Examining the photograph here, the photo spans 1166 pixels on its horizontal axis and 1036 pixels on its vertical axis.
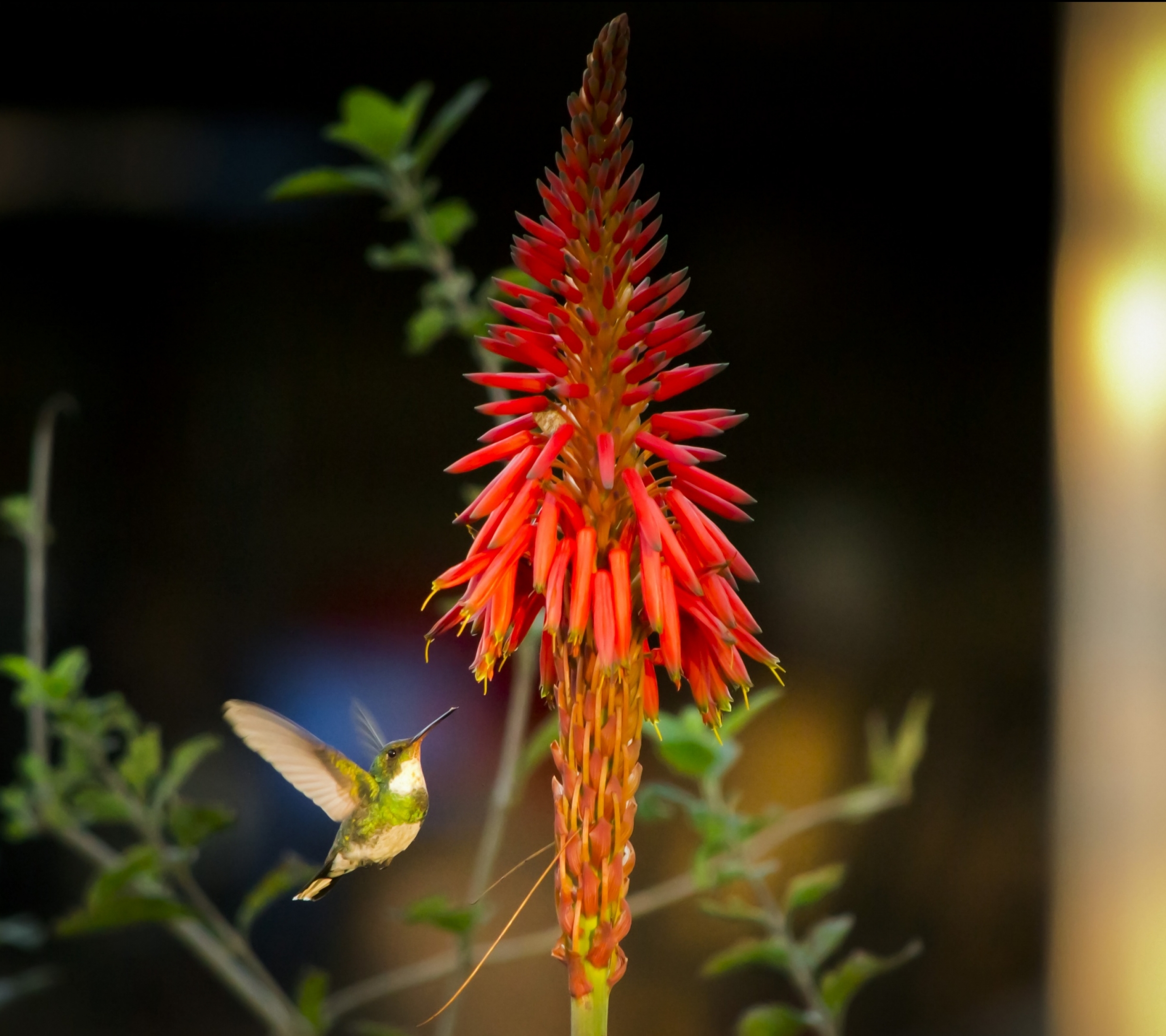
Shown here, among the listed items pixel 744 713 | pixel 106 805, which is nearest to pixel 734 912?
pixel 744 713

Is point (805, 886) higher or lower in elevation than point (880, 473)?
lower

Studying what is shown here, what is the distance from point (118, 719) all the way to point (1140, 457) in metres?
1.12

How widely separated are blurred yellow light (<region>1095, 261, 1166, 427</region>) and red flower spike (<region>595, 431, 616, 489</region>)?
1.03 metres

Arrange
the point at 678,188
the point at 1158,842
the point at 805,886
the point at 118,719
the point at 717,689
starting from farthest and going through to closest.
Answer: the point at 678,188
the point at 1158,842
the point at 118,719
the point at 805,886
the point at 717,689

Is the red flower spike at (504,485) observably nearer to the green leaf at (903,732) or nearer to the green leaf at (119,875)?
the green leaf at (119,875)

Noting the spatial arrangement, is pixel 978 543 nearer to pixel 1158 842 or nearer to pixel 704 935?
pixel 1158 842

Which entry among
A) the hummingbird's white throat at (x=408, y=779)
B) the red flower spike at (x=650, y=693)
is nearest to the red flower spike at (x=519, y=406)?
the red flower spike at (x=650, y=693)

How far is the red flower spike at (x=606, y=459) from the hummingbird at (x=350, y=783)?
22 cm

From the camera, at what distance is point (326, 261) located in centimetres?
135

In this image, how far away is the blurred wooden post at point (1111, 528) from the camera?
117 cm

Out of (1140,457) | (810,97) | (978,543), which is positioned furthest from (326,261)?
(1140,457)

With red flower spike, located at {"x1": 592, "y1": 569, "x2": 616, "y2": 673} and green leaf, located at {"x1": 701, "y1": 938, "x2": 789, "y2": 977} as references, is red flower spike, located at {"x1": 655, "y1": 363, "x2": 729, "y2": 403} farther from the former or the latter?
green leaf, located at {"x1": 701, "y1": 938, "x2": 789, "y2": 977}

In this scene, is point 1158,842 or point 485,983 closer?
point 1158,842

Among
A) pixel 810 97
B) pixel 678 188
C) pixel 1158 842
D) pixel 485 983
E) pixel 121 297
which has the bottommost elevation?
pixel 485 983
